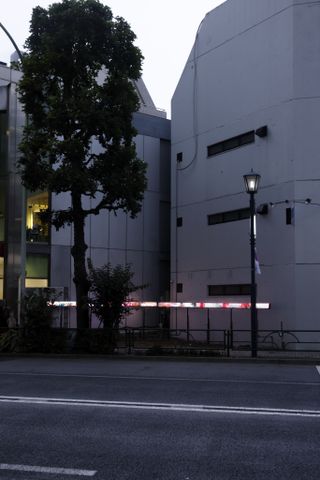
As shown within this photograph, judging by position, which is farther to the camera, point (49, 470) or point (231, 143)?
point (231, 143)

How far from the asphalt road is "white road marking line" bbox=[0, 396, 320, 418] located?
0.02 m

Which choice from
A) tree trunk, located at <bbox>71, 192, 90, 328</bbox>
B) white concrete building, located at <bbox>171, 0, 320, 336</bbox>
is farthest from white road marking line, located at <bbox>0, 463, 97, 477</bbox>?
white concrete building, located at <bbox>171, 0, 320, 336</bbox>

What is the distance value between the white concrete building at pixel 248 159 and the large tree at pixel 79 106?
5823 mm

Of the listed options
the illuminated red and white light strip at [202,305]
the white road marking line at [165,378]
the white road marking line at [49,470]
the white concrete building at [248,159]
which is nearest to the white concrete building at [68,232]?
the illuminated red and white light strip at [202,305]

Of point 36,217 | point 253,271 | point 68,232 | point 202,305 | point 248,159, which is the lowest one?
point 202,305

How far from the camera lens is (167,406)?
9492mm

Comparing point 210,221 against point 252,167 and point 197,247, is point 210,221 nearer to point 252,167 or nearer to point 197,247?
point 197,247

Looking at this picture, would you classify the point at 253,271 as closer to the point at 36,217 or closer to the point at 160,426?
the point at 160,426

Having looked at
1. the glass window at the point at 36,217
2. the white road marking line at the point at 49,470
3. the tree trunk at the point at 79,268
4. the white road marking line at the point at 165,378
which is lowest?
the white road marking line at the point at 165,378

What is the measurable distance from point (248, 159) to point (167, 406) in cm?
1694

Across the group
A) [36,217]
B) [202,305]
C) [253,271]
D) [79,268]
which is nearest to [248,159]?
[202,305]

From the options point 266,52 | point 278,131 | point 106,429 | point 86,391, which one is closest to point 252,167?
point 278,131

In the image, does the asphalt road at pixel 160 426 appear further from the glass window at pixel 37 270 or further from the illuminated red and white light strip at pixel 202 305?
A: the glass window at pixel 37 270

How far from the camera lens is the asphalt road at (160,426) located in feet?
19.7
